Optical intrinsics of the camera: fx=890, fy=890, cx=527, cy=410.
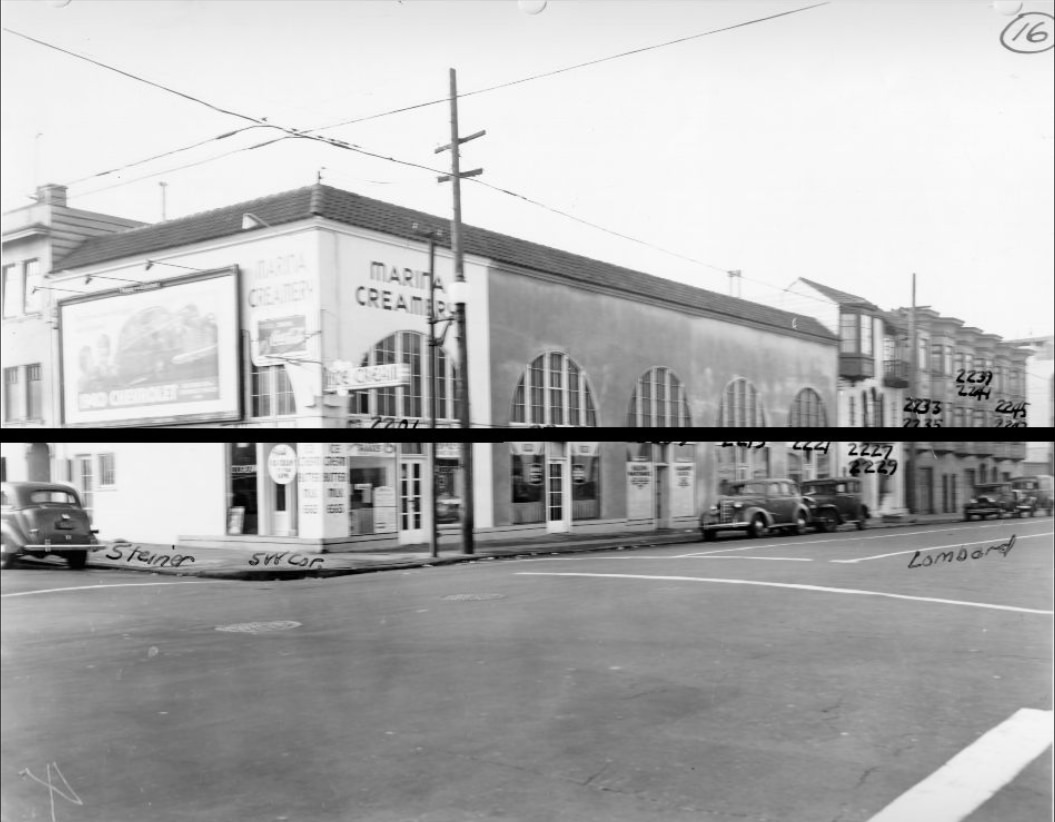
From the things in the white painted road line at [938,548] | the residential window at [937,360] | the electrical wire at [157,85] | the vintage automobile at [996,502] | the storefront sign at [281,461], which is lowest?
the white painted road line at [938,548]

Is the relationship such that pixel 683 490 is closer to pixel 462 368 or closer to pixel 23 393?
pixel 462 368

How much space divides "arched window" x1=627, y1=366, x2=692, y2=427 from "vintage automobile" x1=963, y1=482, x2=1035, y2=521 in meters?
0.45

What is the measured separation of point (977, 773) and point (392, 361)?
114 cm

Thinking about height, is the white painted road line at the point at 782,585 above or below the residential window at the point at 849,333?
below

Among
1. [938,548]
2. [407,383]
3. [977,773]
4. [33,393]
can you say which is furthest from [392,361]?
[977,773]

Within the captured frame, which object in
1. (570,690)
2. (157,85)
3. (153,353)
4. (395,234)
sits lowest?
(570,690)

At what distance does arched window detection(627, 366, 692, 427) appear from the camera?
1.08 m

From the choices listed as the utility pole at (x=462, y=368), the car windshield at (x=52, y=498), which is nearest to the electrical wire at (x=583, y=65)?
the utility pole at (x=462, y=368)

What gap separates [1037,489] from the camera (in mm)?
1243

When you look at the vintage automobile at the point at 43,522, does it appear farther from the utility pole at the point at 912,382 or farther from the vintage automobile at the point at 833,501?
the utility pole at the point at 912,382

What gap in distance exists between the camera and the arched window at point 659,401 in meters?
1.08

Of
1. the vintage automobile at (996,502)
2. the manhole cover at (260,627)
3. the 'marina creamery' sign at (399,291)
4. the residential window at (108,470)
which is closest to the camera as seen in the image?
the 'marina creamery' sign at (399,291)

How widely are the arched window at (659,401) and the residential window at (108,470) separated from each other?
23.1 inches

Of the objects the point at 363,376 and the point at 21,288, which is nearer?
the point at 363,376
